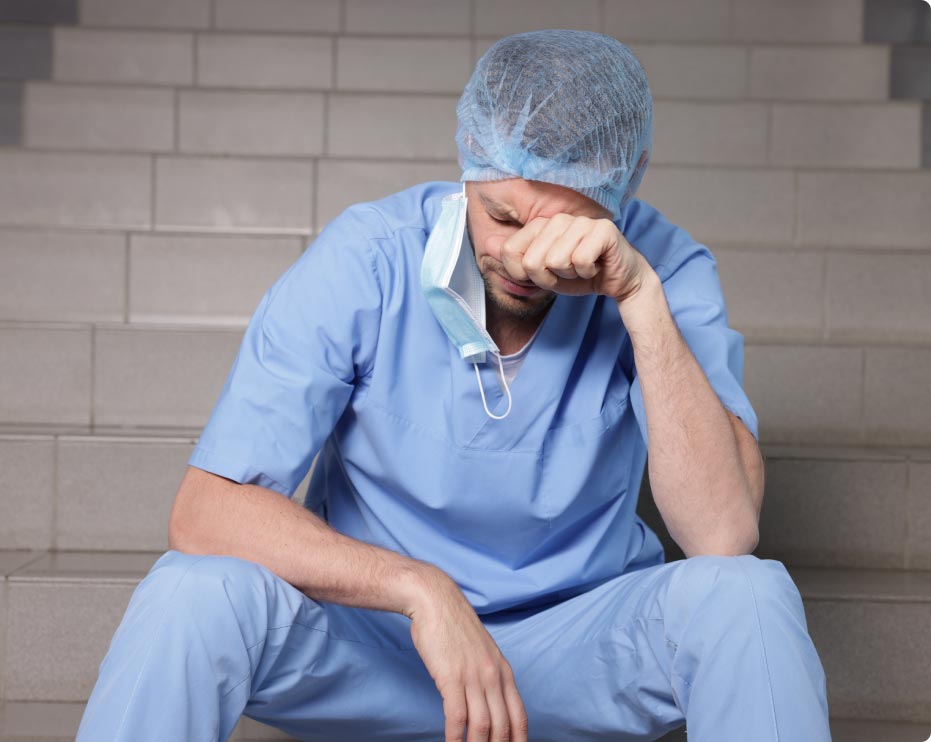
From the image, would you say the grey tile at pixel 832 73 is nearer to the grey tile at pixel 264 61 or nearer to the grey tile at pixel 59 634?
the grey tile at pixel 264 61

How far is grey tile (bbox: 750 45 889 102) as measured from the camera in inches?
113

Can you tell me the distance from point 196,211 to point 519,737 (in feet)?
6.12

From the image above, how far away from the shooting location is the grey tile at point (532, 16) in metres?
2.99

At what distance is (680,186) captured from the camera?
2641mm

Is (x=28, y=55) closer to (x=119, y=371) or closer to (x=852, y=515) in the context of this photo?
(x=119, y=371)

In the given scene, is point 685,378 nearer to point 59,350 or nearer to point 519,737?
point 519,737

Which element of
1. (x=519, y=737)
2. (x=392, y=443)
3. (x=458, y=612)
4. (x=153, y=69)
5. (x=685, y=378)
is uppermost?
(x=153, y=69)

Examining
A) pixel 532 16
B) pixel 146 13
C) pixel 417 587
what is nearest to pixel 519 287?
pixel 417 587

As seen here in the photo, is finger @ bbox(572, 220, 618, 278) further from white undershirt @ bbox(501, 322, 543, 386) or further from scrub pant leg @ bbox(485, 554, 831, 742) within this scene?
scrub pant leg @ bbox(485, 554, 831, 742)

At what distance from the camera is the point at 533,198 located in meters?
1.25

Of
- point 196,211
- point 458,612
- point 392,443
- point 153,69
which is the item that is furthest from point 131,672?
point 153,69

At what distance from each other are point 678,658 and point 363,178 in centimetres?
180

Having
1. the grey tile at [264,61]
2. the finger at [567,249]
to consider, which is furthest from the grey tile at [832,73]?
the finger at [567,249]

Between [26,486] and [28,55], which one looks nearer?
[26,486]
